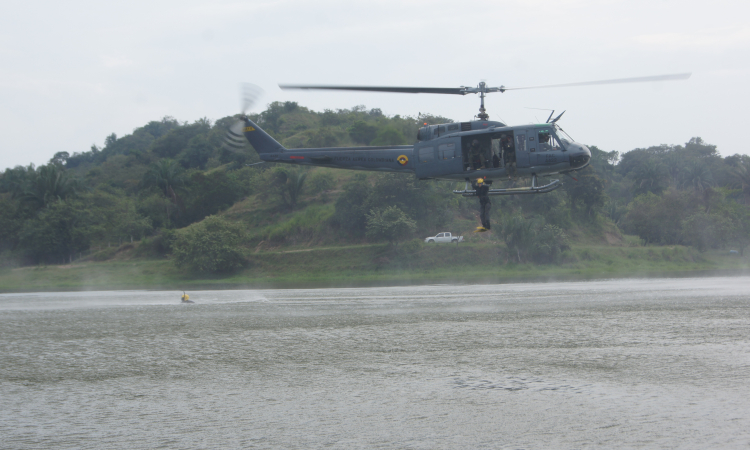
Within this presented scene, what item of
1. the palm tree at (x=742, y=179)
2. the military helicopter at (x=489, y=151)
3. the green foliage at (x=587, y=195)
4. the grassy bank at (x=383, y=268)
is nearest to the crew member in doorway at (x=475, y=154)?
the military helicopter at (x=489, y=151)

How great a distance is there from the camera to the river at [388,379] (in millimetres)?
10305

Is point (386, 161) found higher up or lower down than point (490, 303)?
higher up

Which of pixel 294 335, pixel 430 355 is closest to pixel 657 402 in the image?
pixel 430 355

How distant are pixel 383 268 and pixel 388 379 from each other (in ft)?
148

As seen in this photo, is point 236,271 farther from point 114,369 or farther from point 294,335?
point 114,369

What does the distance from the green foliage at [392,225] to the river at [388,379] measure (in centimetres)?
3285

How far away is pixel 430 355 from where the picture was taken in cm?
1683

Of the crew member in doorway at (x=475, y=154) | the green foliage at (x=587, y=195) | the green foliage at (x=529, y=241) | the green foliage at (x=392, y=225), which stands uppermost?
the green foliage at (x=587, y=195)

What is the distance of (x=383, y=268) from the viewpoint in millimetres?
59250

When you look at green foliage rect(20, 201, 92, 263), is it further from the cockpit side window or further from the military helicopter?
the cockpit side window

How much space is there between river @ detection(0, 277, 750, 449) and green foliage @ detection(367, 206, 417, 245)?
1293 inches

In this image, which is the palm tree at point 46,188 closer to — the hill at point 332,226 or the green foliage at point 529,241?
the hill at point 332,226

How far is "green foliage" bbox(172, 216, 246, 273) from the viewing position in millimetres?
57250

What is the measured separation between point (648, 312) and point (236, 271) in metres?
42.3
